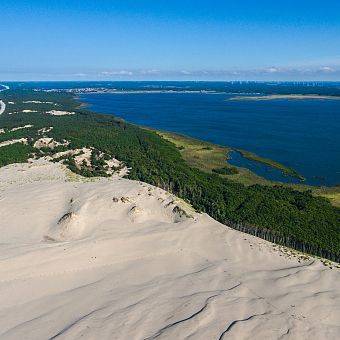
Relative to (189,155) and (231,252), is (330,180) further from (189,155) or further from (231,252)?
(231,252)

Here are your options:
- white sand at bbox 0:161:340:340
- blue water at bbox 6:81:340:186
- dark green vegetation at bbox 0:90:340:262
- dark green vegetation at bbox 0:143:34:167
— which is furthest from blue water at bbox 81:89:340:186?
dark green vegetation at bbox 0:143:34:167

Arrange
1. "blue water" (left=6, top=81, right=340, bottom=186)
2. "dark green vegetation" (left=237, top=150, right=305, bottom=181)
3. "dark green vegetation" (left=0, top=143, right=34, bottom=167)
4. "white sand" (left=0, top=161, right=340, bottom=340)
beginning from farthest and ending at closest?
"blue water" (left=6, top=81, right=340, bottom=186) → "dark green vegetation" (left=237, top=150, right=305, bottom=181) → "dark green vegetation" (left=0, top=143, right=34, bottom=167) → "white sand" (left=0, top=161, right=340, bottom=340)

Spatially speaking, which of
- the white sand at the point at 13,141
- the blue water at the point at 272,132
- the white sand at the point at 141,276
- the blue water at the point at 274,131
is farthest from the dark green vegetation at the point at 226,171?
the white sand at the point at 13,141

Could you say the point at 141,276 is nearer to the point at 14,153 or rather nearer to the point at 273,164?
the point at 14,153

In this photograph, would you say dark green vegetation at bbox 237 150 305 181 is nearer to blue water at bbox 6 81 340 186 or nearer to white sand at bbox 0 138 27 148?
blue water at bbox 6 81 340 186

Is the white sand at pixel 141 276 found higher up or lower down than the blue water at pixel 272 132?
lower down

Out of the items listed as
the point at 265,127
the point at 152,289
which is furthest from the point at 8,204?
the point at 265,127

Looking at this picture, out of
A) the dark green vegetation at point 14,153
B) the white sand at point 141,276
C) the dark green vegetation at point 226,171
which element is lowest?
the white sand at point 141,276

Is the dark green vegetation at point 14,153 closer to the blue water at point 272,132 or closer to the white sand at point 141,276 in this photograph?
the white sand at point 141,276
